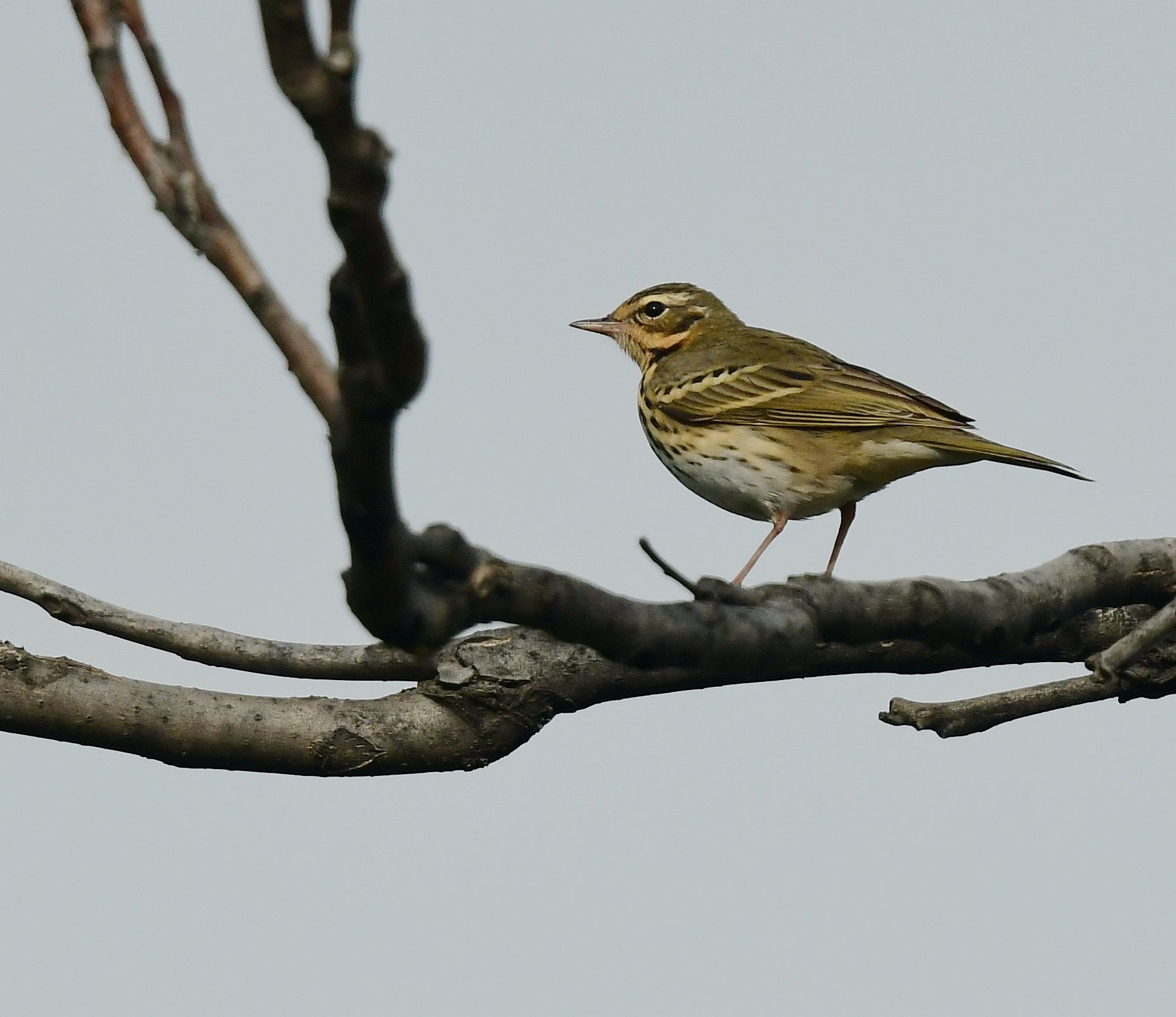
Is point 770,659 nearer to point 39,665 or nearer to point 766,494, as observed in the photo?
point 39,665

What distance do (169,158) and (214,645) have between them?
3.91 meters

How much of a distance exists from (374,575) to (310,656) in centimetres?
335

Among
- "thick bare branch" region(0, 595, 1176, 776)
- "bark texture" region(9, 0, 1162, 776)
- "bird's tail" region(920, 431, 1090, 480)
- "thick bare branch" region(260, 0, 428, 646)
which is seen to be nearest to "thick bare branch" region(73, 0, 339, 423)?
"bark texture" region(9, 0, 1162, 776)

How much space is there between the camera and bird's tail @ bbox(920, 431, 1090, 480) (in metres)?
7.85

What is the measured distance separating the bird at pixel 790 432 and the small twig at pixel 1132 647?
10.7 ft

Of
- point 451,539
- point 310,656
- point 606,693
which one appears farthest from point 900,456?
point 451,539

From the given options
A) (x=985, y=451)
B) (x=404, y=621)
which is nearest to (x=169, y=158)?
(x=404, y=621)

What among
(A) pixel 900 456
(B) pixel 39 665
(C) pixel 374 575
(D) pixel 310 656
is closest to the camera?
(C) pixel 374 575

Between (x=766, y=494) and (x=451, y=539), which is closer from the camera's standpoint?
(x=451, y=539)

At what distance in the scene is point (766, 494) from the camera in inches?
366

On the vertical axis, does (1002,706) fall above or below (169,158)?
below

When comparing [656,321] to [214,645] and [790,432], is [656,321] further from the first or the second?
[214,645]

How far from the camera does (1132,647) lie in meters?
4.81

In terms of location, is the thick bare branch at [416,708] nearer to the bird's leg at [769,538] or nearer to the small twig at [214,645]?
the small twig at [214,645]
